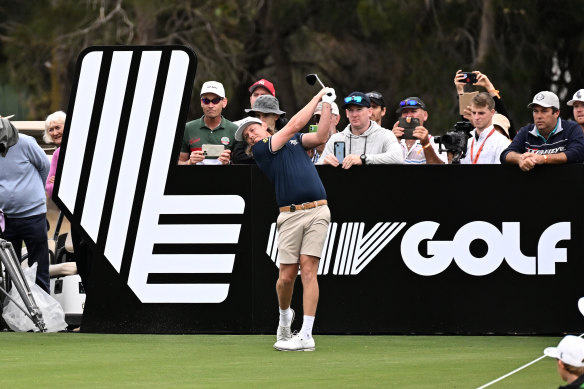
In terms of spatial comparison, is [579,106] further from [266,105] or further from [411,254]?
[266,105]

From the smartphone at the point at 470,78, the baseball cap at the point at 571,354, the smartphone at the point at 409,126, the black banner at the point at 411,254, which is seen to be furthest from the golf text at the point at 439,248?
the baseball cap at the point at 571,354

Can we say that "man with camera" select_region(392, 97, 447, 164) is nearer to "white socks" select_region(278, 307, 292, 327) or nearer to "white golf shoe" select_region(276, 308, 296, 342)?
"white socks" select_region(278, 307, 292, 327)

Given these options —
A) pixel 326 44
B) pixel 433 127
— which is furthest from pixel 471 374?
pixel 326 44

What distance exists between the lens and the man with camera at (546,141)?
11.0 metres

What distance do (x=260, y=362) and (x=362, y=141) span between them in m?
2.74

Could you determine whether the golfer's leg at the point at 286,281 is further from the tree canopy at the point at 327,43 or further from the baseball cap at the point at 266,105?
the tree canopy at the point at 327,43

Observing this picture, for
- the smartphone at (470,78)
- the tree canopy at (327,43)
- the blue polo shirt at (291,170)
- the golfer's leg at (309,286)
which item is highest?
the tree canopy at (327,43)

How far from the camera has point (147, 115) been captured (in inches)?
462

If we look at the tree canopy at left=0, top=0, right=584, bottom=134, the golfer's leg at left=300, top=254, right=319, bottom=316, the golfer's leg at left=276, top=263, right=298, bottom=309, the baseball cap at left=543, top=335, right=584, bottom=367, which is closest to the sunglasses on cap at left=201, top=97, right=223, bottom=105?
the golfer's leg at left=276, top=263, right=298, bottom=309

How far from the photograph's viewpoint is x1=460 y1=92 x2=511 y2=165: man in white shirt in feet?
38.2

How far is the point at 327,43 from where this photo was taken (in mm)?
33250

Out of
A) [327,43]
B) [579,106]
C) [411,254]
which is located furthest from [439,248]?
[327,43]

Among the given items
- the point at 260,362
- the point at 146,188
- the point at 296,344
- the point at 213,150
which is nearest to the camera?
the point at 260,362

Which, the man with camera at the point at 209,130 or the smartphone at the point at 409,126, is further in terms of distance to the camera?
the man with camera at the point at 209,130
